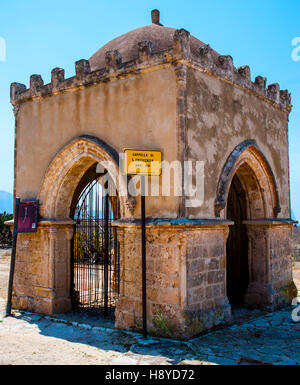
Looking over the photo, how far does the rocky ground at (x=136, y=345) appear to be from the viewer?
5422 millimetres

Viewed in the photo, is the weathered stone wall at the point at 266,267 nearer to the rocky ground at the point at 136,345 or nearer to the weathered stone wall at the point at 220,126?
the rocky ground at the point at 136,345

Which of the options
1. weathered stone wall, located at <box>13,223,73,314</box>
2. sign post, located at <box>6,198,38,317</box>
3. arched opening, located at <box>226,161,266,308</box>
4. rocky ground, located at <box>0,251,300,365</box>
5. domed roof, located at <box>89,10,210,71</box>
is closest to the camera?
rocky ground, located at <box>0,251,300,365</box>

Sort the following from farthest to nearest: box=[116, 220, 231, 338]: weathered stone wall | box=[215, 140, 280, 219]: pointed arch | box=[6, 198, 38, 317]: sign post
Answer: box=[215, 140, 280, 219]: pointed arch
box=[6, 198, 38, 317]: sign post
box=[116, 220, 231, 338]: weathered stone wall

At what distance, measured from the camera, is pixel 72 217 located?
8.72m

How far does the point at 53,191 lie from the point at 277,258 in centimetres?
509

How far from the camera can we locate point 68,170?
817 cm

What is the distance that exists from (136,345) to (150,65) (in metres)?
4.46

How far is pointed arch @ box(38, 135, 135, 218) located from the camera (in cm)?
748

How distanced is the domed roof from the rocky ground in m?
5.02

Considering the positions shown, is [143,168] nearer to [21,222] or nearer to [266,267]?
[21,222]

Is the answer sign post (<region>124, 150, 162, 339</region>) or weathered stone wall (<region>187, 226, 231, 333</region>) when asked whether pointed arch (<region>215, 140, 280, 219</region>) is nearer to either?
weathered stone wall (<region>187, 226, 231, 333</region>)

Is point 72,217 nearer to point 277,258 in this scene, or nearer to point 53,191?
point 53,191

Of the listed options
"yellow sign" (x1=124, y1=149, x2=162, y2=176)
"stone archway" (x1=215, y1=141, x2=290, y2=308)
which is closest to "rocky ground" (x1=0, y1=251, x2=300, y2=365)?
"stone archway" (x1=215, y1=141, x2=290, y2=308)

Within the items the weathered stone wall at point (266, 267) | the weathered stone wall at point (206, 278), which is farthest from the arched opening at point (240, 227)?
the weathered stone wall at point (206, 278)
